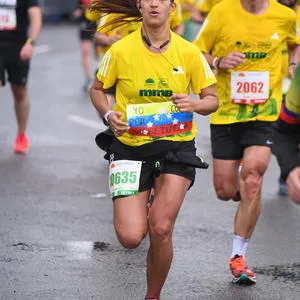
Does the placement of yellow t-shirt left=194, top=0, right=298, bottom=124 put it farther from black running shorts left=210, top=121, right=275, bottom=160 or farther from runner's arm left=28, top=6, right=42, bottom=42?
runner's arm left=28, top=6, right=42, bottom=42

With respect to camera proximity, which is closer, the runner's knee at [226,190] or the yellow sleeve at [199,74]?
the yellow sleeve at [199,74]

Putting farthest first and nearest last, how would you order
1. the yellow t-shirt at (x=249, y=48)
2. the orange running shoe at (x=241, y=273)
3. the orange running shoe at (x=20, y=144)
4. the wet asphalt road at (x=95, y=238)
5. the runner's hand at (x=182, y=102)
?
1. the orange running shoe at (x=20, y=144)
2. the yellow t-shirt at (x=249, y=48)
3. the orange running shoe at (x=241, y=273)
4. the wet asphalt road at (x=95, y=238)
5. the runner's hand at (x=182, y=102)

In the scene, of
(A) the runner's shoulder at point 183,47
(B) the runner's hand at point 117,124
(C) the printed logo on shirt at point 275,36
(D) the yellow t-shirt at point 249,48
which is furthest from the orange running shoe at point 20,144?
(B) the runner's hand at point 117,124

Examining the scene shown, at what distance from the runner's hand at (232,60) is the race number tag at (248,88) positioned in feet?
0.63

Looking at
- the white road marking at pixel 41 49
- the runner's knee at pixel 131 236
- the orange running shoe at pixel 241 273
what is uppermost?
the runner's knee at pixel 131 236

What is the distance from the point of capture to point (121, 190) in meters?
6.85

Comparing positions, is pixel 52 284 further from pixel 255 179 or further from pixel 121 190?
pixel 255 179

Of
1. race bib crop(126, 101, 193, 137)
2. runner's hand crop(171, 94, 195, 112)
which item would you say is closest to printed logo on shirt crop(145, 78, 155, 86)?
race bib crop(126, 101, 193, 137)

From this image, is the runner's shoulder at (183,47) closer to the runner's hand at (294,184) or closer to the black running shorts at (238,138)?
the runner's hand at (294,184)

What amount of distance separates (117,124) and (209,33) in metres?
1.73

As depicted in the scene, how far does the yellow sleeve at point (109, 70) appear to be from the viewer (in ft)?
22.7

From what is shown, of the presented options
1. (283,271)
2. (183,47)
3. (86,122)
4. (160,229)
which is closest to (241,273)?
(283,271)

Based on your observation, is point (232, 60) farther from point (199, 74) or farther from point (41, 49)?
point (41, 49)

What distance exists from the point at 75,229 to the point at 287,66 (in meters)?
2.06
